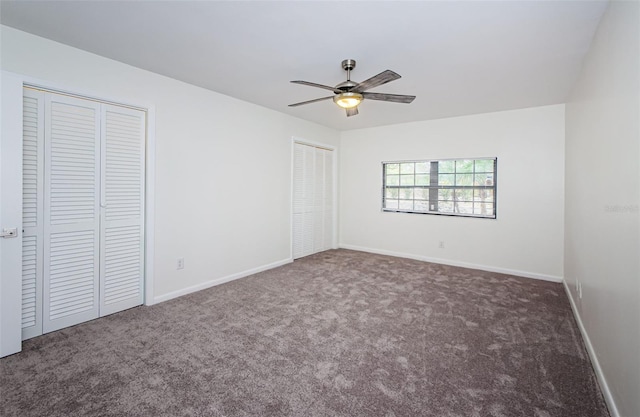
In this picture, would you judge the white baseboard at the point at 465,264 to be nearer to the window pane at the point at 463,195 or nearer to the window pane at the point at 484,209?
the window pane at the point at 484,209

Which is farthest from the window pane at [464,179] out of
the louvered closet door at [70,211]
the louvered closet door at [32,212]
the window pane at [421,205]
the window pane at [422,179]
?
the louvered closet door at [32,212]

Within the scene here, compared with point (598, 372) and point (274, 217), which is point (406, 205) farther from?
point (598, 372)

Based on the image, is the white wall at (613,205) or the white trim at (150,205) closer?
the white wall at (613,205)

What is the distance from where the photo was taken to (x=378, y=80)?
2.35 m

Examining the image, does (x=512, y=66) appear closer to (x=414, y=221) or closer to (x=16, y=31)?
(x=414, y=221)

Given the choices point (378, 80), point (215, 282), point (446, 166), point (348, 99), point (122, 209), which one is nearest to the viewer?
point (378, 80)

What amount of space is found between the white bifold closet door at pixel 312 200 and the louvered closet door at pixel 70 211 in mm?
2912

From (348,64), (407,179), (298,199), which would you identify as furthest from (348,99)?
(407,179)

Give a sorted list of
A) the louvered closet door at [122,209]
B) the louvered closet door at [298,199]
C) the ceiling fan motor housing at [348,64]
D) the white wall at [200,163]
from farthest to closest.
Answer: the louvered closet door at [298,199]
the louvered closet door at [122,209]
the ceiling fan motor housing at [348,64]
the white wall at [200,163]

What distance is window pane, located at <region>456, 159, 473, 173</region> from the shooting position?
482 centimetres

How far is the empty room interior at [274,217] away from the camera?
1806mm

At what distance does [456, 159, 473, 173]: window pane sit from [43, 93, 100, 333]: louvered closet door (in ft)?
16.1

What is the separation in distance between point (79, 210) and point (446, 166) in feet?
16.5

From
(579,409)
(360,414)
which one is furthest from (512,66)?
(360,414)
